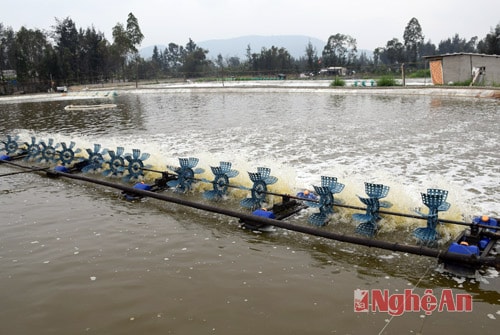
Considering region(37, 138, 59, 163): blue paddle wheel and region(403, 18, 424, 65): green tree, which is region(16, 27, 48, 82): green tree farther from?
region(403, 18, 424, 65): green tree

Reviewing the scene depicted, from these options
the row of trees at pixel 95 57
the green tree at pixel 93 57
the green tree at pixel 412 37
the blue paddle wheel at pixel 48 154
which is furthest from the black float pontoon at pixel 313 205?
the green tree at pixel 412 37

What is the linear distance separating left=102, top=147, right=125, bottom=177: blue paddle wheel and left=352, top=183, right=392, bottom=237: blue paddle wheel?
7.14m

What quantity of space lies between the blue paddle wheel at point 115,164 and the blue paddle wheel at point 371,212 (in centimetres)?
714

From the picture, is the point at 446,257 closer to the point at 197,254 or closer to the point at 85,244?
the point at 197,254

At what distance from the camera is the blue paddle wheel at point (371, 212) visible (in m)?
6.79

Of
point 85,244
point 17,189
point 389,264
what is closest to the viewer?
point 389,264

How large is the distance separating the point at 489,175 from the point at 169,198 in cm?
781

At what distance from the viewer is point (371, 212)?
22.4 ft

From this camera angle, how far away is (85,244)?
7.36 metres

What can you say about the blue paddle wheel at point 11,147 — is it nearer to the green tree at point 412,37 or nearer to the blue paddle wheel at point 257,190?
the blue paddle wheel at point 257,190

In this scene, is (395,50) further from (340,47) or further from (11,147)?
(11,147)

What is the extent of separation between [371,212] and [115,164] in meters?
7.64

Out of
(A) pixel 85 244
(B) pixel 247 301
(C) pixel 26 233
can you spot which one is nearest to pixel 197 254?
(B) pixel 247 301

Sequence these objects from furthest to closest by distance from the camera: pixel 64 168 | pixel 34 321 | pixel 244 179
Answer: pixel 64 168, pixel 244 179, pixel 34 321
